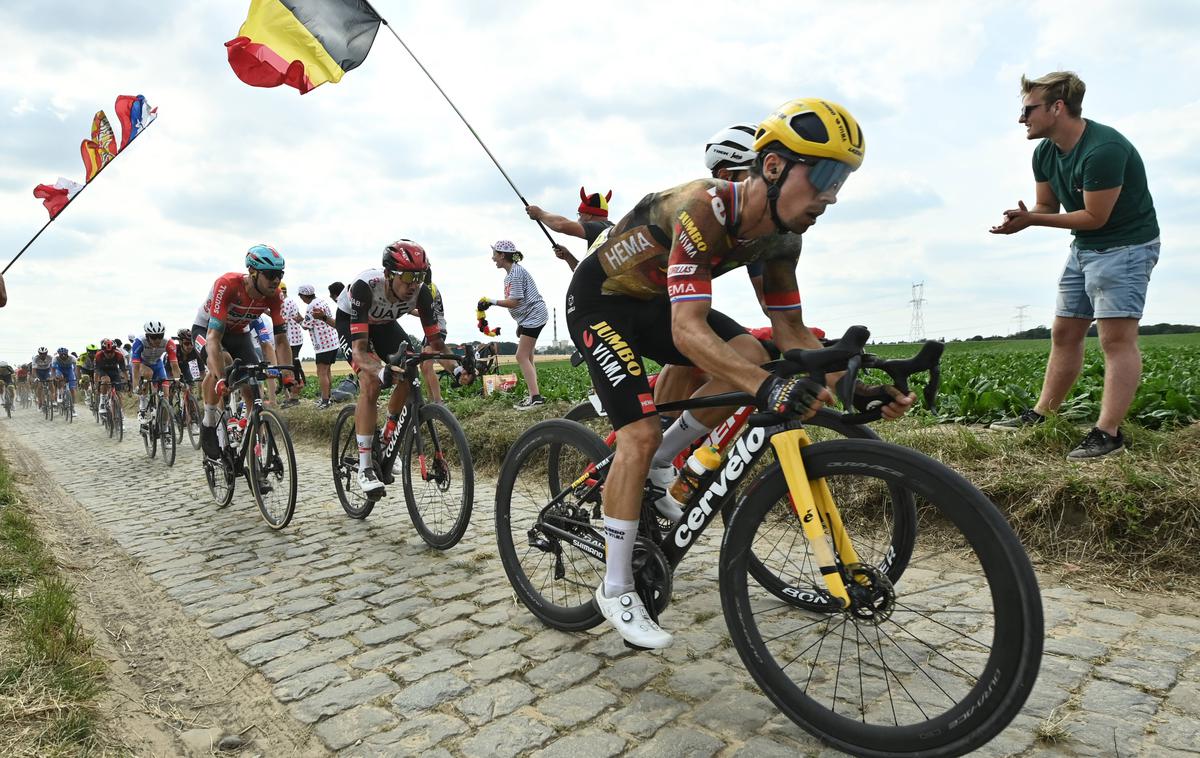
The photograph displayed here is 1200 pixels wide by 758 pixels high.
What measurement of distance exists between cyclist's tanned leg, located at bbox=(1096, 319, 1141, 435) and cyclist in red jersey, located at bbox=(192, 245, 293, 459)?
651 cm

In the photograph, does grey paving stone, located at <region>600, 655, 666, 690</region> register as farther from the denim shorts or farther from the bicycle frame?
the denim shorts

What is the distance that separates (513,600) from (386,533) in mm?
2173

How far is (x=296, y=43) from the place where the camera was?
7332mm

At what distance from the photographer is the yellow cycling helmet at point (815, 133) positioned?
2.63m

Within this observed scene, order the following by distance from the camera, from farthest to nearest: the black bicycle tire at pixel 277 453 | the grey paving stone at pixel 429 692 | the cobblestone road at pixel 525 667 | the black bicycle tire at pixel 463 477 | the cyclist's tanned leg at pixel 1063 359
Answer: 1. the black bicycle tire at pixel 277 453
2. the cyclist's tanned leg at pixel 1063 359
3. the black bicycle tire at pixel 463 477
4. the grey paving stone at pixel 429 692
5. the cobblestone road at pixel 525 667

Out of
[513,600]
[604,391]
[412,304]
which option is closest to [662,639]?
[604,391]

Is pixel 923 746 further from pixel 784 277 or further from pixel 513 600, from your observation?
pixel 513 600

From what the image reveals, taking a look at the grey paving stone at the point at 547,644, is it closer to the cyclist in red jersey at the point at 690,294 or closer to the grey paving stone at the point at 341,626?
the cyclist in red jersey at the point at 690,294

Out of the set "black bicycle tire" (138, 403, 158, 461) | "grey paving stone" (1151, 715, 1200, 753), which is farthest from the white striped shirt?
"grey paving stone" (1151, 715, 1200, 753)

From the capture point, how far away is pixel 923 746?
2.18m

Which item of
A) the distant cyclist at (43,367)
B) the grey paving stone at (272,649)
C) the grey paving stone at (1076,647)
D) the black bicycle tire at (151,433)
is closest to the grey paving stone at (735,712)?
the grey paving stone at (1076,647)

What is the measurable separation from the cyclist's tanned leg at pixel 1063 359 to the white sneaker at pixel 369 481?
521 cm

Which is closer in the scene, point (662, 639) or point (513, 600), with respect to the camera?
point (662, 639)

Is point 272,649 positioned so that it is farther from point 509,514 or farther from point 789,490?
point 789,490
